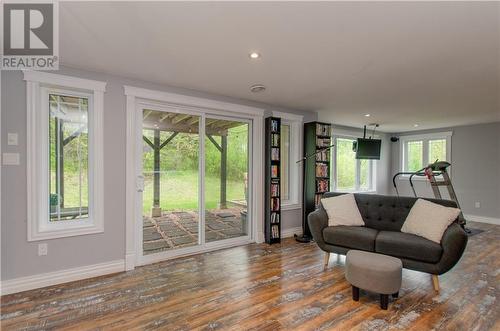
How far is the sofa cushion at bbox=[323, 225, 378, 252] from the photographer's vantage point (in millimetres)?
2855

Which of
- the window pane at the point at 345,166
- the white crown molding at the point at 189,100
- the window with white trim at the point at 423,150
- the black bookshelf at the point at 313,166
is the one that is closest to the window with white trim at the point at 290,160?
the black bookshelf at the point at 313,166

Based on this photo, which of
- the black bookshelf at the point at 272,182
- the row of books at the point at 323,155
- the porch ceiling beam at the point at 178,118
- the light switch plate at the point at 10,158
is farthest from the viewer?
the row of books at the point at 323,155

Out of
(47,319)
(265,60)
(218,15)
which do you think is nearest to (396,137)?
(265,60)

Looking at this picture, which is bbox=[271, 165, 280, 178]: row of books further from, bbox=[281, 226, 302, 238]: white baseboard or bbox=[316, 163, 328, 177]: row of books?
bbox=[281, 226, 302, 238]: white baseboard

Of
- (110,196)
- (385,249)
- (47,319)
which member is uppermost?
(110,196)

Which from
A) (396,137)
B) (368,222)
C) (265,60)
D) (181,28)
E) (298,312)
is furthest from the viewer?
(396,137)

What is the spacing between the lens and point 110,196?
3.02 metres

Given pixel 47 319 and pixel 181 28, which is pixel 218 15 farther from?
pixel 47 319

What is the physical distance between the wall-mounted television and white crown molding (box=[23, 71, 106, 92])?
17.2 ft

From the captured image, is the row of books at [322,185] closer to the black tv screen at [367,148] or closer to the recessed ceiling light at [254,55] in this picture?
the black tv screen at [367,148]

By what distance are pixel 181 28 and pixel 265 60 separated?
91 centimetres

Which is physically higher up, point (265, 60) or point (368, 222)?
point (265, 60)

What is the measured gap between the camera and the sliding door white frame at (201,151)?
3127mm

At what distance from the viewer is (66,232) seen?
2750mm
